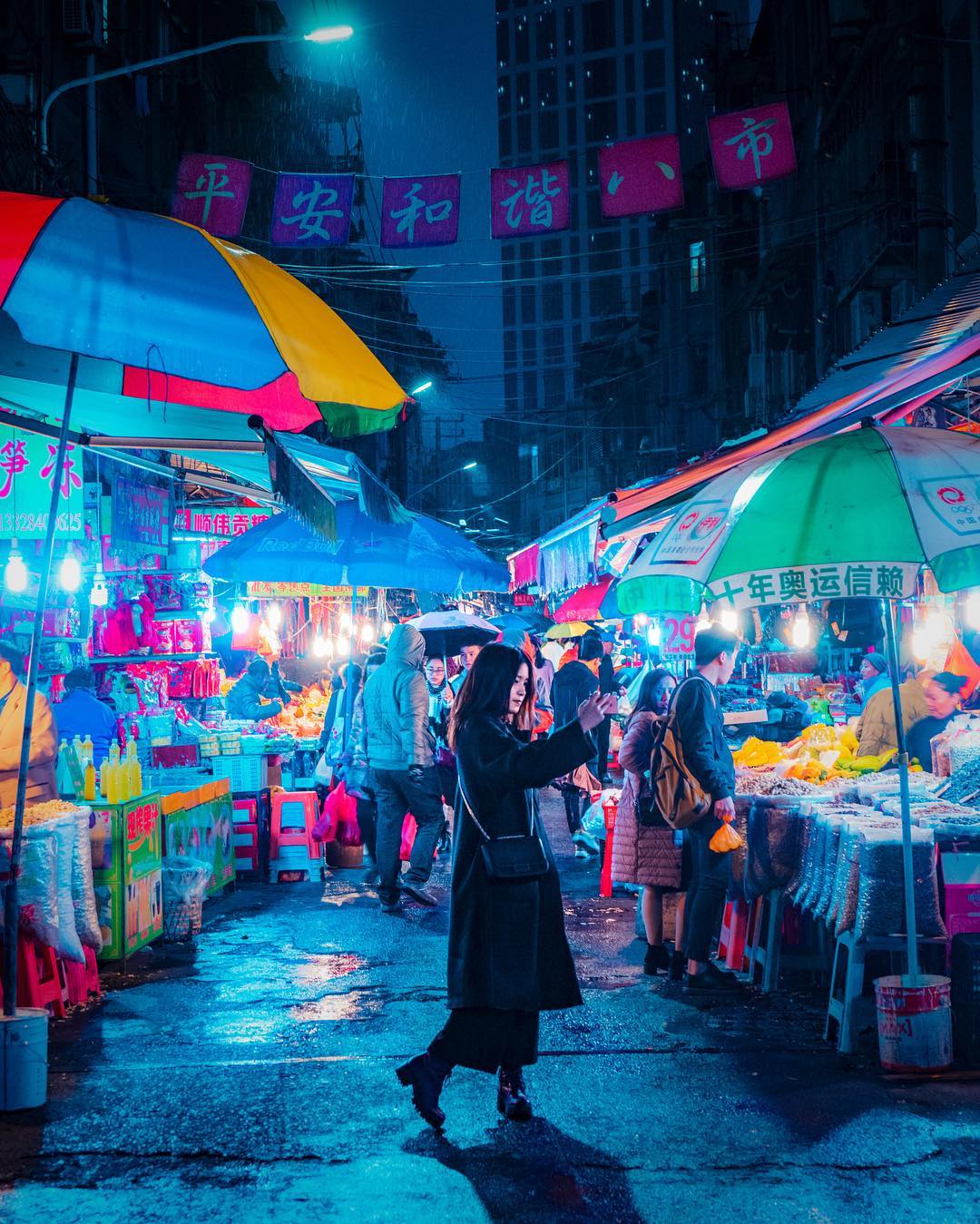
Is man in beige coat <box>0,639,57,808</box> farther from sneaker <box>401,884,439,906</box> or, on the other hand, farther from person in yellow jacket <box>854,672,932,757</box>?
person in yellow jacket <box>854,672,932,757</box>

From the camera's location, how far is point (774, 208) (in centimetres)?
3362

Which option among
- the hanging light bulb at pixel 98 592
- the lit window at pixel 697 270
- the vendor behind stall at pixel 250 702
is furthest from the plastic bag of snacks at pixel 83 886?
the lit window at pixel 697 270

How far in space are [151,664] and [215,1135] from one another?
1414 cm

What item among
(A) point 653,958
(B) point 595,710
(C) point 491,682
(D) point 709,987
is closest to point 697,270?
(A) point 653,958

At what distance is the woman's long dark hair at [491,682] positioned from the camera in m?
5.40

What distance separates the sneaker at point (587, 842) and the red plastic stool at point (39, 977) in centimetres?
704

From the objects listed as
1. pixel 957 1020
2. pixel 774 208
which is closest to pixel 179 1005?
pixel 957 1020

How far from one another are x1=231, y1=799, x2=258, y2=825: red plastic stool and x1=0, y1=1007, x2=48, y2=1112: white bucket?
6305mm

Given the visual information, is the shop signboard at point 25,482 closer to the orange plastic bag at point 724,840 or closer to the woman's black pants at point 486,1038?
the orange plastic bag at point 724,840

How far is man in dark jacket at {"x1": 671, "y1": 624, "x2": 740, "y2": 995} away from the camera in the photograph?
25.1 ft

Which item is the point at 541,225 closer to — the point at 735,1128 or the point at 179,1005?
the point at 179,1005

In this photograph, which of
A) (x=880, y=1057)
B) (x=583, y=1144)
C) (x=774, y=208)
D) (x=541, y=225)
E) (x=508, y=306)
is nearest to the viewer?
(x=583, y=1144)

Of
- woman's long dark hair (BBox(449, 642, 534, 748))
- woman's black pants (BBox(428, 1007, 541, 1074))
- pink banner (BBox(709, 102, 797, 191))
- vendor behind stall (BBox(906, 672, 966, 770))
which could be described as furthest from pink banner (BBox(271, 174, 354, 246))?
woman's black pants (BBox(428, 1007, 541, 1074))

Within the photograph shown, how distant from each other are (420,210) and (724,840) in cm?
1058
